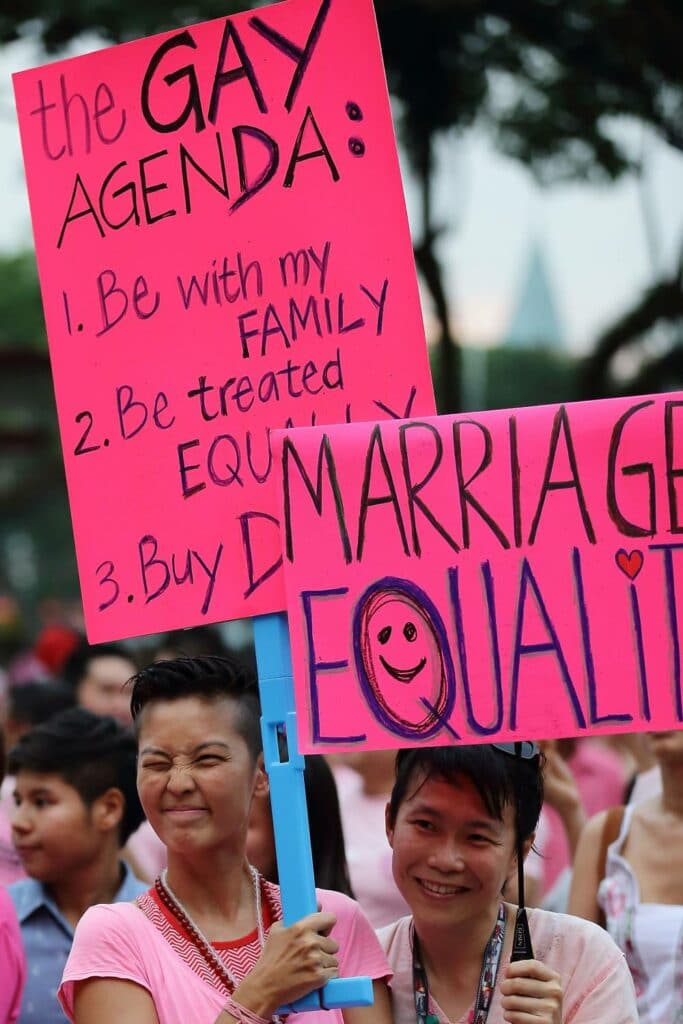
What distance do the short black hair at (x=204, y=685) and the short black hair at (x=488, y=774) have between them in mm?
277

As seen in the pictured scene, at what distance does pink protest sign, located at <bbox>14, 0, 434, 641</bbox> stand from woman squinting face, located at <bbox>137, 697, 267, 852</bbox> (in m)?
0.17

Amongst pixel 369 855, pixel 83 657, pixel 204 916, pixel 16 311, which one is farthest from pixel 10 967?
pixel 16 311

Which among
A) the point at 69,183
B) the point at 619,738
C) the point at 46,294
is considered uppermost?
the point at 69,183

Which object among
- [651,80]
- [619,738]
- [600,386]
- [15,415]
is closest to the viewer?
[619,738]

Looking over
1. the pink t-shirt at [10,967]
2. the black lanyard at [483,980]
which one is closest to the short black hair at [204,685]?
the black lanyard at [483,980]

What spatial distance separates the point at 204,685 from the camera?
9.25ft

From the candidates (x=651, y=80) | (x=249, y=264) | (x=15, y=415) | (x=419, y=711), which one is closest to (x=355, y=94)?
(x=249, y=264)

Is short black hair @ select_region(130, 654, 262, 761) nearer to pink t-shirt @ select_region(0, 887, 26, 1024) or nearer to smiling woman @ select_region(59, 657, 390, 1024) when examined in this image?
smiling woman @ select_region(59, 657, 390, 1024)

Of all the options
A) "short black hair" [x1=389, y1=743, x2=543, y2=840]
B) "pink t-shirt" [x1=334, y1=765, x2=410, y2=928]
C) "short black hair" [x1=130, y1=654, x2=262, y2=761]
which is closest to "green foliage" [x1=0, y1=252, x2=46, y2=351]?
"pink t-shirt" [x1=334, y1=765, x2=410, y2=928]

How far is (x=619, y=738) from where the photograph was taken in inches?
226

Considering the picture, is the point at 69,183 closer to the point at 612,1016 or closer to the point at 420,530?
the point at 420,530

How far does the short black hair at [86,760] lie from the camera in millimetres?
4020

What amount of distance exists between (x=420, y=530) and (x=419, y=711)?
29 centimetres

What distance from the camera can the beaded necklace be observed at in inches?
103
